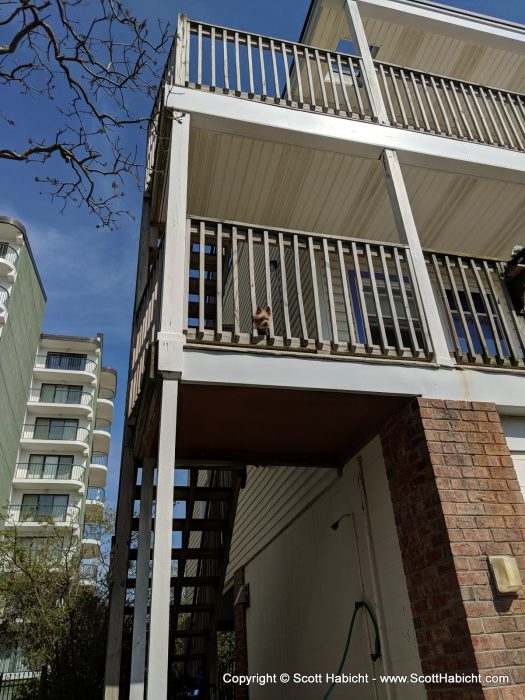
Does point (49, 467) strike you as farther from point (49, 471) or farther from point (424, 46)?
point (424, 46)

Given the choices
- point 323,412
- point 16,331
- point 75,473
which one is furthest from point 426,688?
point 75,473

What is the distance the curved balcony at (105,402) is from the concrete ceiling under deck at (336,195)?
35.8 metres

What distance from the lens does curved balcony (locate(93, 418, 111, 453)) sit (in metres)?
38.8

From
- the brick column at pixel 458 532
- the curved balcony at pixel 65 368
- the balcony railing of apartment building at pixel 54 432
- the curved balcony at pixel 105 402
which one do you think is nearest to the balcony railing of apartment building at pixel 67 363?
the curved balcony at pixel 65 368

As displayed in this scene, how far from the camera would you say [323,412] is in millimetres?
3971

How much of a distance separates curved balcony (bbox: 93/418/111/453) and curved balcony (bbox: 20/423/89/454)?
17.8 ft

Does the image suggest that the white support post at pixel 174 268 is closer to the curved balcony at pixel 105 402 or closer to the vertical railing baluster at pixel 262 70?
the vertical railing baluster at pixel 262 70

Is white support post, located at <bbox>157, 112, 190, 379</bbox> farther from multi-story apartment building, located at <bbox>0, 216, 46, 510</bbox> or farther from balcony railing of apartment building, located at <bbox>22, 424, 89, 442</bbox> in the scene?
balcony railing of apartment building, located at <bbox>22, 424, 89, 442</bbox>

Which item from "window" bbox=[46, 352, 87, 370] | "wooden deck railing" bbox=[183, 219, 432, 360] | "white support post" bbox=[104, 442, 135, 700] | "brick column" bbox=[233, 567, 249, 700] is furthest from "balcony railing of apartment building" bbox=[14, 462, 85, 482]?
"wooden deck railing" bbox=[183, 219, 432, 360]

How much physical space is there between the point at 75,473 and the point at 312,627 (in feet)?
95.0

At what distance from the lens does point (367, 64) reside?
565 cm

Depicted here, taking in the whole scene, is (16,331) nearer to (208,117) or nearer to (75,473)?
(75,473)

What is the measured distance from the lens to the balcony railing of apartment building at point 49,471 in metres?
30.2

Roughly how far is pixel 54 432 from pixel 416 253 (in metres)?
32.1
